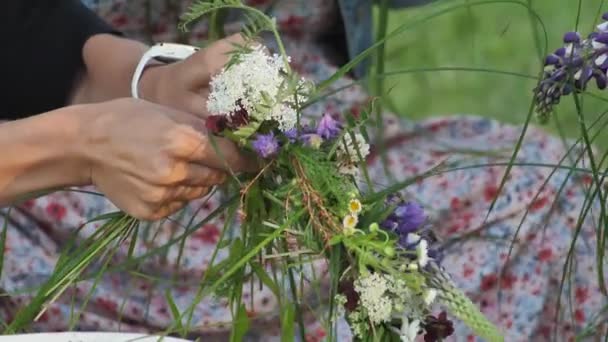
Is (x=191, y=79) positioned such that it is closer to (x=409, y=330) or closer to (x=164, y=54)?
(x=164, y=54)

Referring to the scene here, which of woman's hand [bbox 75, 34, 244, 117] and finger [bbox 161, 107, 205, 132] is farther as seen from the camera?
woman's hand [bbox 75, 34, 244, 117]

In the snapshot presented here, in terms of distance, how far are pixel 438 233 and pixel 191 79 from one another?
50cm

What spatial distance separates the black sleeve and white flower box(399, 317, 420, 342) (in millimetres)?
623

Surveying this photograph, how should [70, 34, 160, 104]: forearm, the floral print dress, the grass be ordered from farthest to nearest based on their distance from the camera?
the grass
the floral print dress
[70, 34, 160, 104]: forearm

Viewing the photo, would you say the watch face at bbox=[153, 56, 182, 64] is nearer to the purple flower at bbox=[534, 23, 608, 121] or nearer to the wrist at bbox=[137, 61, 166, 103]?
the wrist at bbox=[137, 61, 166, 103]

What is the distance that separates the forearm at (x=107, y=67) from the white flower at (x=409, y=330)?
463 mm

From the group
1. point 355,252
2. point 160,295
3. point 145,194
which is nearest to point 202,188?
point 145,194

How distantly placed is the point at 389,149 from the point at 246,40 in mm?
748

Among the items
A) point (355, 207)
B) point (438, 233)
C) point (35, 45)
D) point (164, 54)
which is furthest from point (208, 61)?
point (438, 233)

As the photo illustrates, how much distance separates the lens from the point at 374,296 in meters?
0.61

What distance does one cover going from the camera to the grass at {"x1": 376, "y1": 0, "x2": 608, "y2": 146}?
1902 millimetres

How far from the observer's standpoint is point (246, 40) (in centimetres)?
68

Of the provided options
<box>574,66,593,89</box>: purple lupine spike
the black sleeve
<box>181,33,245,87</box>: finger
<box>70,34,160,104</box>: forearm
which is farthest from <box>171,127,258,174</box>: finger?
the black sleeve

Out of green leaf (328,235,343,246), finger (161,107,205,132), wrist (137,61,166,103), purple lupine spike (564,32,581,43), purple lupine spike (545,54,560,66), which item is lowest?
green leaf (328,235,343,246)
